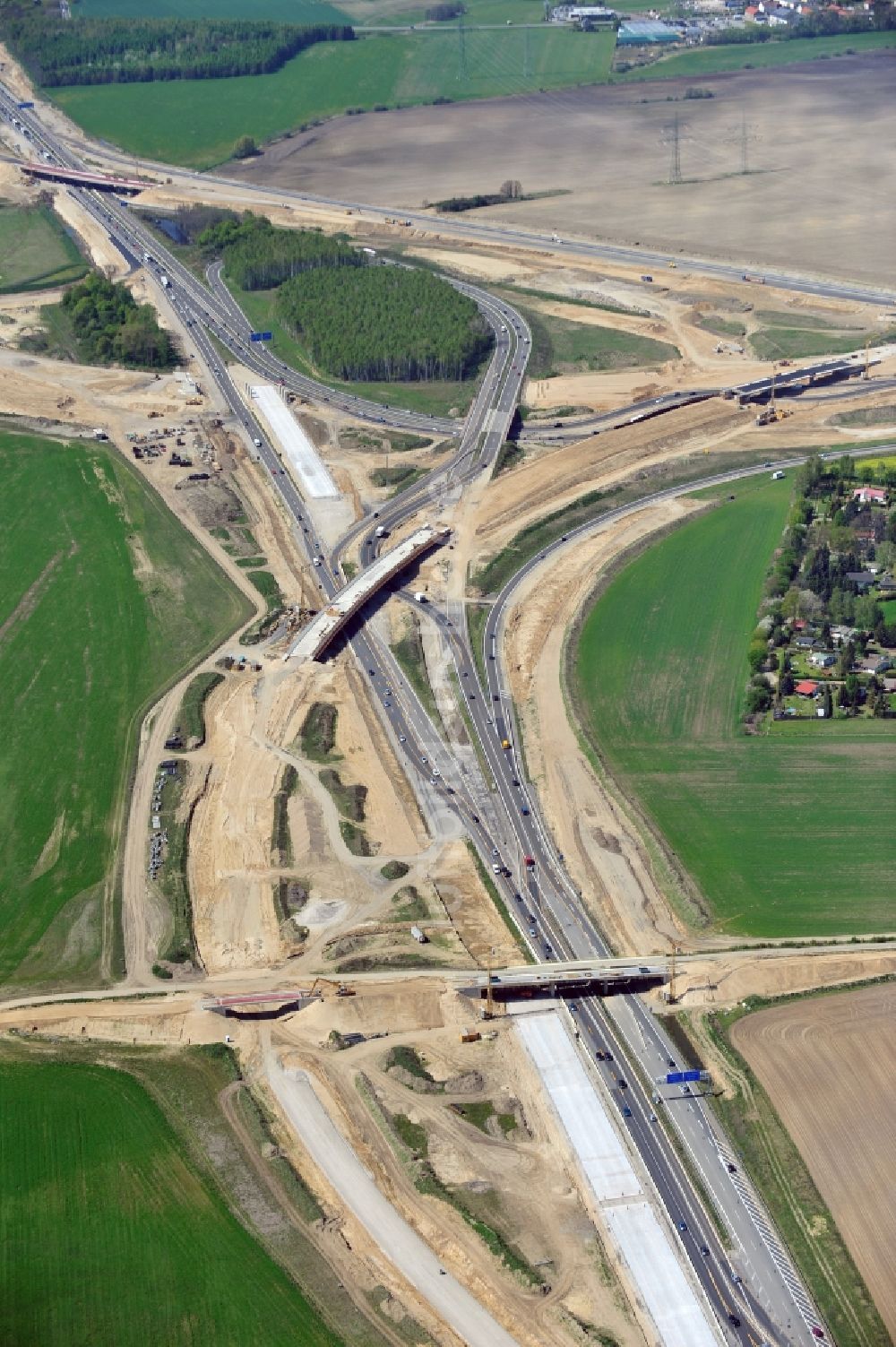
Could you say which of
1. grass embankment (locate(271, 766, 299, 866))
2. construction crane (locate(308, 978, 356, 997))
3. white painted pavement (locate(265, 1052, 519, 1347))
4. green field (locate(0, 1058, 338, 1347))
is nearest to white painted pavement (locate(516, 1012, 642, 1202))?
white painted pavement (locate(265, 1052, 519, 1347))

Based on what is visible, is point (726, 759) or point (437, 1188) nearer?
point (437, 1188)

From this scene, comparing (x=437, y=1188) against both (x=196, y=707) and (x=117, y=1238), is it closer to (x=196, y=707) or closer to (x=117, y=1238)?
(x=117, y=1238)

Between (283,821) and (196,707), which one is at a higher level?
(196,707)

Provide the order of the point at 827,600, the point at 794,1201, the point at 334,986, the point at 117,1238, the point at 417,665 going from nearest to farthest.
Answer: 1. the point at 117,1238
2. the point at 794,1201
3. the point at 334,986
4. the point at 417,665
5. the point at 827,600

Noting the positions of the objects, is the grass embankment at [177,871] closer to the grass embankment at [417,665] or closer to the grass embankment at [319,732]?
the grass embankment at [319,732]

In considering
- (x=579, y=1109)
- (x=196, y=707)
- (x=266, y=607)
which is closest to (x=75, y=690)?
(x=196, y=707)

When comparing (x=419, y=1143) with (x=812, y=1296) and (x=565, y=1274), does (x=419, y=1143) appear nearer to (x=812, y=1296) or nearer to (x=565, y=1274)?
(x=565, y=1274)
